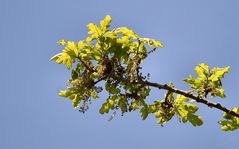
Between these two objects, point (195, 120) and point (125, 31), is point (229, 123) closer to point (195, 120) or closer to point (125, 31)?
point (195, 120)

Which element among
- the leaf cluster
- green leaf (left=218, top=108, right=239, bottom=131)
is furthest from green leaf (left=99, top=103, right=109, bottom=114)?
green leaf (left=218, top=108, right=239, bottom=131)

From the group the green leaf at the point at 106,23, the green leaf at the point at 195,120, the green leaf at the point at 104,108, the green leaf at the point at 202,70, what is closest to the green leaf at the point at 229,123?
the green leaf at the point at 195,120

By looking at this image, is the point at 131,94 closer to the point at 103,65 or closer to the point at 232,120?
the point at 103,65

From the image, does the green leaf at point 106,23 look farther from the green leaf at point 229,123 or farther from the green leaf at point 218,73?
the green leaf at point 229,123

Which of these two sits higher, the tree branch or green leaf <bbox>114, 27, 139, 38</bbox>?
green leaf <bbox>114, 27, 139, 38</bbox>

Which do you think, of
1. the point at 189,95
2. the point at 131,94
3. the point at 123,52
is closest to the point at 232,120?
the point at 189,95

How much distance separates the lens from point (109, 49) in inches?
287

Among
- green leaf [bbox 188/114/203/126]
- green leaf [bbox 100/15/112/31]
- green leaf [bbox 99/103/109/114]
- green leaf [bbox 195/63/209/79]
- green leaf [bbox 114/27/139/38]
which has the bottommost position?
green leaf [bbox 99/103/109/114]

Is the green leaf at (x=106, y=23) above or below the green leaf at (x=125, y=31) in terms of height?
above

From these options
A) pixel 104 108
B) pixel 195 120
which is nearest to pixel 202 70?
pixel 195 120

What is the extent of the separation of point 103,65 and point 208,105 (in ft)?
6.73

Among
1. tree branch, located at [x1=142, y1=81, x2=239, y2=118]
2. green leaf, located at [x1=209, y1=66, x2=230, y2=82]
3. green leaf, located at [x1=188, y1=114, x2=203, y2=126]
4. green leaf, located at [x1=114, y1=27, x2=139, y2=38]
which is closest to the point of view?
tree branch, located at [x1=142, y1=81, x2=239, y2=118]

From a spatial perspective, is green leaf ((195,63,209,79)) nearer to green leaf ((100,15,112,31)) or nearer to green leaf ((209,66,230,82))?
green leaf ((209,66,230,82))

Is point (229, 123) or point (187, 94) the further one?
point (229, 123)
